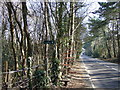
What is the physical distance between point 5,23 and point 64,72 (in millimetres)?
9351

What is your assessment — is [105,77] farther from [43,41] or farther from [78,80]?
[43,41]

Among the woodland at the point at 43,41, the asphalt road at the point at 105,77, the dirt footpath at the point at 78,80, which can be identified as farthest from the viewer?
the asphalt road at the point at 105,77

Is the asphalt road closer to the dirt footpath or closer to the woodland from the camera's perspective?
the dirt footpath

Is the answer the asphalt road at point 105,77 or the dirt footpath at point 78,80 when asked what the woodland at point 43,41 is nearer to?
the dirt footpath at point 78,80

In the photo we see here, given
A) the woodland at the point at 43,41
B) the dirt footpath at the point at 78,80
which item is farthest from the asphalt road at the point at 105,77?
the woodland at the point at 43,41

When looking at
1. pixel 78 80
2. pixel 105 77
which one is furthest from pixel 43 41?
pixel 105 77

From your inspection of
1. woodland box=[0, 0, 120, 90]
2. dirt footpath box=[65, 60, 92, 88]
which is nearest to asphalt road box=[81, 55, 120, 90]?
dirt footpath box=[65, 60, 92, 88]

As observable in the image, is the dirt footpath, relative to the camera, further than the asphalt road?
No

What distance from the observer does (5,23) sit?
16109 millimetres

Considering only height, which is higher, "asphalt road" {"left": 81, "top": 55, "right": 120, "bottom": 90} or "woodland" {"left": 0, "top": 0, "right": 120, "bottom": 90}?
"woodland" {"left": 0, "top": 0, "right": 120, "bottom": 90}

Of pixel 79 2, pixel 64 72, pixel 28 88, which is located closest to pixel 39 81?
pixel 28 88

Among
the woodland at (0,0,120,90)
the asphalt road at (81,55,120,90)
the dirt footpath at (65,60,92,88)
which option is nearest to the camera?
the woodland at (0,0,120,90)

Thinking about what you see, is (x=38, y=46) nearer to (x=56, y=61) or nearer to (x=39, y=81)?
(x=56, y=61)

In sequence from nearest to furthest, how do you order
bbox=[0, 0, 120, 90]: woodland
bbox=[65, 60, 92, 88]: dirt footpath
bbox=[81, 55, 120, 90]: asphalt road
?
1. bbox=[0, 0, 120, 90]: woodland
2. bbox=[65, 60, 92, 88]: dirt footpath
3. bbox=[81, 55, 120, 90]: asphalt road
